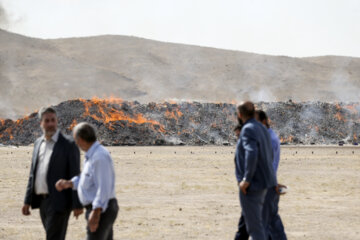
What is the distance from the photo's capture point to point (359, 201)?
Result: 1510 cm

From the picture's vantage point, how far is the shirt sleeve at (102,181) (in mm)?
5293

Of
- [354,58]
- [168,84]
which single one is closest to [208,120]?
[168,84]

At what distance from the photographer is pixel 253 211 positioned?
651 cm

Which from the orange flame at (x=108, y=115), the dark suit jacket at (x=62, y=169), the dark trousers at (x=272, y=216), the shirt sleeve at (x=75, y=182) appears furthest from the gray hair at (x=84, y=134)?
the orange flame at (x=108, y=115)

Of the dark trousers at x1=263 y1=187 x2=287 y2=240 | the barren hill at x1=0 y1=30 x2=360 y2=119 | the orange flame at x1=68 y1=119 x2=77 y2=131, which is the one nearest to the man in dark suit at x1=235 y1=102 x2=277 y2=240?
the dark trousers at x1=263 y1=187 x2=287 y2=240

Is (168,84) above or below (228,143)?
above

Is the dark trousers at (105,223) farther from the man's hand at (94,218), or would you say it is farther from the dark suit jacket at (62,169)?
the dark suit jacket at (62,169)

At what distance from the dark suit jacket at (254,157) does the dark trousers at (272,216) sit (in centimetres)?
82

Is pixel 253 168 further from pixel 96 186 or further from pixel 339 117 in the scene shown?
pixel 339 117

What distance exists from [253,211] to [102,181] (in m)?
1.96

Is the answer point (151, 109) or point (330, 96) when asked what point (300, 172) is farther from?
point (330, 96)

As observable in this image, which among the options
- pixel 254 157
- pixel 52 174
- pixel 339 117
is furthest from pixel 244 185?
pixel 339 117

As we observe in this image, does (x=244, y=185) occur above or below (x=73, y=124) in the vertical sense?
below

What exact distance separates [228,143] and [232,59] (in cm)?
10181
